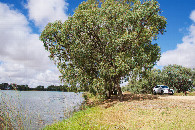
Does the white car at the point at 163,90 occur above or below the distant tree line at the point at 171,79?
below

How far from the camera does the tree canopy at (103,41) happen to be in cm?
1608

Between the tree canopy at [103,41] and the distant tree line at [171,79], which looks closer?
the tree canopy at [103,41]

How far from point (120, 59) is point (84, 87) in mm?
5344

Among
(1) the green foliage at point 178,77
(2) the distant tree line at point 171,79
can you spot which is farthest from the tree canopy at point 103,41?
(1) the green foliage at point 178,77

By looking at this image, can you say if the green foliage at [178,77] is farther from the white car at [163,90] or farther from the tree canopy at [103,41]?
the tree canopy at [103,41]

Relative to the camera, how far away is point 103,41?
17.4 meters

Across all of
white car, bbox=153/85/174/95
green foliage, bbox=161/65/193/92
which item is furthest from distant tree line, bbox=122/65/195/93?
white car, bbox=153/85/174/95

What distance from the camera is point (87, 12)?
16.5 metres

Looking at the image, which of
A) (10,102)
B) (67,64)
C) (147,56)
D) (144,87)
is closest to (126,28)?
(147,56)

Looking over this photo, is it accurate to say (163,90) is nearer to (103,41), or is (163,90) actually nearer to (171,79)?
(171,79)

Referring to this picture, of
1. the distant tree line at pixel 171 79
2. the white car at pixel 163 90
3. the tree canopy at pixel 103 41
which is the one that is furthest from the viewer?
the distant tree line at pixel 171 79

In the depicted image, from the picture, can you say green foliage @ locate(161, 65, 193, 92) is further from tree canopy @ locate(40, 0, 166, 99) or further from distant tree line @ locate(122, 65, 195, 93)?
tree canopy @ locate(40, 0, 166, 99)

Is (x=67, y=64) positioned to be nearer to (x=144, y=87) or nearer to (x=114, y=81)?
(x=114, y=81)

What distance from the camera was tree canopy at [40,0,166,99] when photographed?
16078 mm
